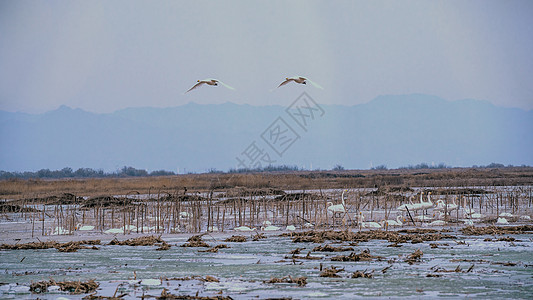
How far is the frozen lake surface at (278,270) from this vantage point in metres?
11.0

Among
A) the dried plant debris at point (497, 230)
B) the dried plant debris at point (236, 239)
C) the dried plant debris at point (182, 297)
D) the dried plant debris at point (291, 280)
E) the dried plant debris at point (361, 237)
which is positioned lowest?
the dried plant debris at point (182, 297)

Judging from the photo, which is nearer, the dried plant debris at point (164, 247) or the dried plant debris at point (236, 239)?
the dried plant debris at point (164, 247)

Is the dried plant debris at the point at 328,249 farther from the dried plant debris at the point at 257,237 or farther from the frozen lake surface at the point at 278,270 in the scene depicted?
the dried plant debris at the point at 257,237

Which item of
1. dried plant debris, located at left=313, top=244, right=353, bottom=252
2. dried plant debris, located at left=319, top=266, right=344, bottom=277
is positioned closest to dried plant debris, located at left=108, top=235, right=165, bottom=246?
dried plant debris, located at left=313, top=244, right=353, bottom=252

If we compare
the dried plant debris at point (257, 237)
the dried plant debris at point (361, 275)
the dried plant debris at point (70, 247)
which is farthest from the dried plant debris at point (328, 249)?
the dried plant debris at point (70, 247)

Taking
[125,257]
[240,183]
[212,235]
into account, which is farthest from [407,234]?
[240,183]

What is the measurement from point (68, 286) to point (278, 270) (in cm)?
412

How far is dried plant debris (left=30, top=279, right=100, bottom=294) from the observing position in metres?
11.2

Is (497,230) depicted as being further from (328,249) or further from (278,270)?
(278,270)

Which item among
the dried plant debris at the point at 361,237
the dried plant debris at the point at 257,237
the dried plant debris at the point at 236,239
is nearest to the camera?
the dried plant debris at the point at 361,237

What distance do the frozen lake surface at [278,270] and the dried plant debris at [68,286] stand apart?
166mm

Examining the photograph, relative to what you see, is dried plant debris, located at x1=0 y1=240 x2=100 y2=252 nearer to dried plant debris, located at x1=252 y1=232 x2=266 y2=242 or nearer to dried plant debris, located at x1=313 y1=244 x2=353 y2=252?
dried plant debris, located at x1=252 y1=232 x2=266 y2=242

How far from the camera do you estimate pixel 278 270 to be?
43.5 ft

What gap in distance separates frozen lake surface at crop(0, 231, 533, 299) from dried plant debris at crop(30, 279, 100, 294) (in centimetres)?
17
